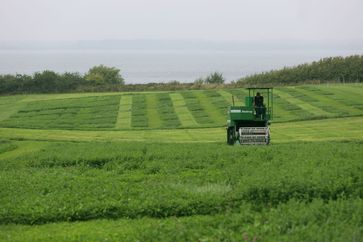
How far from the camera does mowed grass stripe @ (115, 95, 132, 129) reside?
147ft

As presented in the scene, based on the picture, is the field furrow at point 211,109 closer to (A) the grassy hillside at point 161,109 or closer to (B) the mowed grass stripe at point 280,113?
(A) the grassy hillside at point 161,109

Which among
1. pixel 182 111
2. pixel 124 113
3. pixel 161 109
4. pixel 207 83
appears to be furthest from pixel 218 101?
pixel 207 83

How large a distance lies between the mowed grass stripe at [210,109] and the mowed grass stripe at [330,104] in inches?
337

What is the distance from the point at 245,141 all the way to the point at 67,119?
2384cm

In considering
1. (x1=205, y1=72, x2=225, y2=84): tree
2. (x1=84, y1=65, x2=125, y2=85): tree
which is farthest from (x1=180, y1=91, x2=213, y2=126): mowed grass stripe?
(x1=84, y1=65, x2=125, y2=85): tree

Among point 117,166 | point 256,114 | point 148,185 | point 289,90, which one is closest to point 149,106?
point 289,90

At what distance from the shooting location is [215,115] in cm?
4694

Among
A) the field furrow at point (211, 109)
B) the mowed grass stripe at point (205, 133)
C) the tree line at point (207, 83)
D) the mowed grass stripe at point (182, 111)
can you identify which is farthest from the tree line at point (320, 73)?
the mowed grass stripe at point (205, 133)

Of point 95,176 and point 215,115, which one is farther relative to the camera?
point 215,115

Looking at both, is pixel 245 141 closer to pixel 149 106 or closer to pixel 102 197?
pixel 102 197

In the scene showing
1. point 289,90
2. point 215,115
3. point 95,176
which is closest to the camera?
point 95,176

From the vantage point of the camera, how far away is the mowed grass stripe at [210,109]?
4473cm

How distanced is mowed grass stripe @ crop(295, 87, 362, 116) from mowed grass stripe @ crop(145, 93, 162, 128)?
44.6ft

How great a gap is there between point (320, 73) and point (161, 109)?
110 feet
